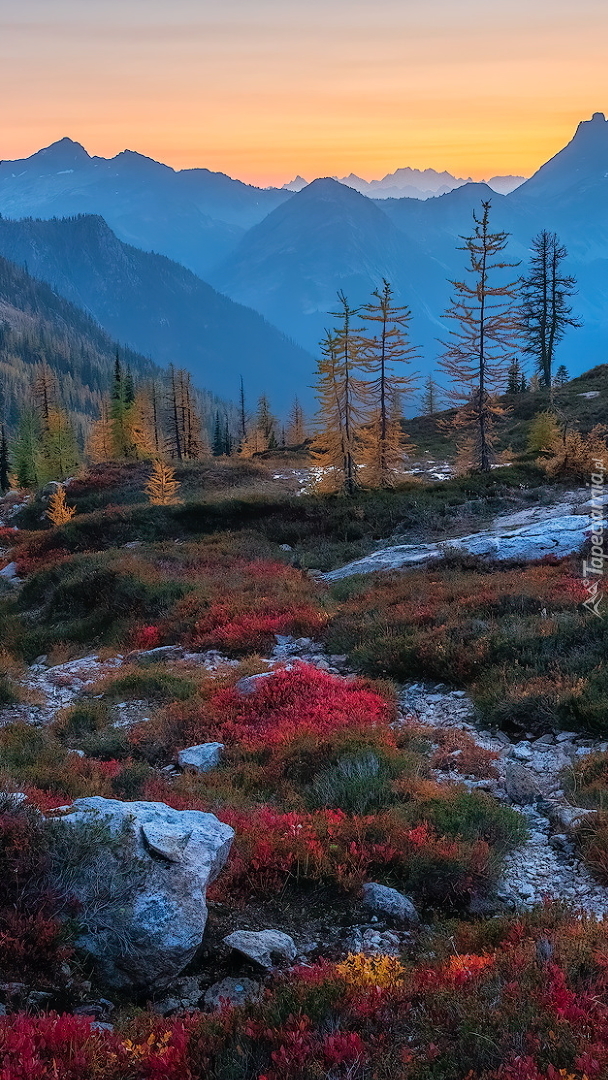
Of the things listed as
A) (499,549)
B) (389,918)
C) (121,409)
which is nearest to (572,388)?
(121,409)

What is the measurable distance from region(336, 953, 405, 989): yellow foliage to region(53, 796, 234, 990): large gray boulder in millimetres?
1287

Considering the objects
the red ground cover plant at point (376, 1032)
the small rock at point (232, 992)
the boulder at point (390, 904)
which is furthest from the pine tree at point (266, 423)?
the red ground cover plant at point (376, 1032)

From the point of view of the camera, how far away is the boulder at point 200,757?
962cm

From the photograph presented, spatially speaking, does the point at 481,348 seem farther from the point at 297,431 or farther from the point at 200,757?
the point at 297,431

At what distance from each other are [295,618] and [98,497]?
29026mm

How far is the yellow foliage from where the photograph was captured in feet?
15.4

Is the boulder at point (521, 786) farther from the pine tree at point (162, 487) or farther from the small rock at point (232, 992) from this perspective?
the pine tree at point (162, 487)

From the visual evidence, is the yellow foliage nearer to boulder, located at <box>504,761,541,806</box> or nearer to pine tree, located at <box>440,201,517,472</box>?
boulder, located at <box>504,761,541,806</box>


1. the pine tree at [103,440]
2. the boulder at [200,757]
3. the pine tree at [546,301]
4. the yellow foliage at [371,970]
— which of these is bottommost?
the boulder at [200,757]

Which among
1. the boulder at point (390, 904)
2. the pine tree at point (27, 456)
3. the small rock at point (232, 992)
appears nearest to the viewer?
the small rock at point (232, 992)

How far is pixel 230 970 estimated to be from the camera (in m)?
5.34

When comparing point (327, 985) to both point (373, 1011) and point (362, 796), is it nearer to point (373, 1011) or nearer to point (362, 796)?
point (373, 1011)

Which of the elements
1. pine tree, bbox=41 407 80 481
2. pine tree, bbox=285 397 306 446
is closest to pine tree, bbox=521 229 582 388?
pine tree, bbox=285 397 306 446

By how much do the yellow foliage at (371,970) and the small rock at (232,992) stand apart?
2.20 feet
